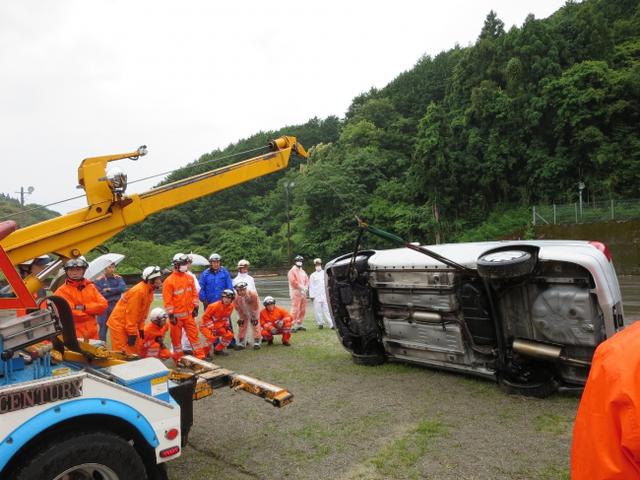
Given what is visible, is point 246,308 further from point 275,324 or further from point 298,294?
point 298,294

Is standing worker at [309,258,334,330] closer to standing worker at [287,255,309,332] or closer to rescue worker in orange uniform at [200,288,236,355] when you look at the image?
standing worker at [287,255,309,332]

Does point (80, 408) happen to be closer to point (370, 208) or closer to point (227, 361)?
point (227, 361)

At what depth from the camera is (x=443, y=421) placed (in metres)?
4.30

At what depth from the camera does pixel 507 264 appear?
4227 millimetres

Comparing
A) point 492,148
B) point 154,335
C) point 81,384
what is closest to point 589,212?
point 492,148

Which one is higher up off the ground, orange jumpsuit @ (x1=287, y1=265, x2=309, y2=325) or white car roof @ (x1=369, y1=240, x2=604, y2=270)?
A: white car roof @ (x1=369, y1=240, x2=604, y2=270)

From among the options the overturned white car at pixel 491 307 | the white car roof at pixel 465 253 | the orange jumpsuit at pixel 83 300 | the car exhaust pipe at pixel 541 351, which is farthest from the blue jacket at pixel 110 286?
the car exhaust pipe at pixel 541 351

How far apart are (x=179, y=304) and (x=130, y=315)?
41.2 inches

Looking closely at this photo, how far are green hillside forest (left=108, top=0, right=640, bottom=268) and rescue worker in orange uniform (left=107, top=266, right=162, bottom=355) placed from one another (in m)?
14.5

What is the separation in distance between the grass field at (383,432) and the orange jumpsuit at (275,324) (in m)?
2.28

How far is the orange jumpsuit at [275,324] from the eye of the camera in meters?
8.26

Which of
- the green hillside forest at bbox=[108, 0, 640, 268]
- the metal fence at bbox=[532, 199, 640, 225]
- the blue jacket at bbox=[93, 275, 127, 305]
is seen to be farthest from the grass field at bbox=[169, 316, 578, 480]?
the metal fence at bbox=[532, 199, 640, 225]

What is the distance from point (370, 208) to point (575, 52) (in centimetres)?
1772

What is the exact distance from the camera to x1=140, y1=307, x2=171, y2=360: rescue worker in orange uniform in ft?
21.6
